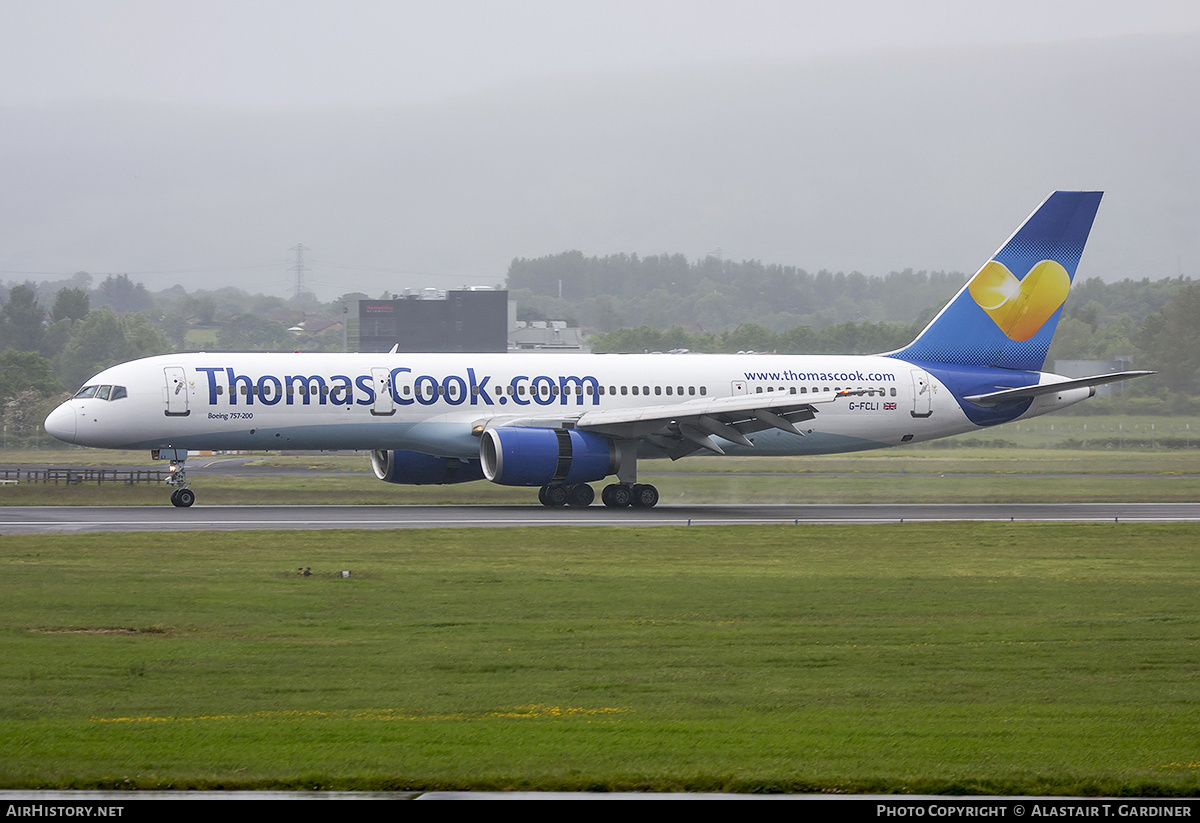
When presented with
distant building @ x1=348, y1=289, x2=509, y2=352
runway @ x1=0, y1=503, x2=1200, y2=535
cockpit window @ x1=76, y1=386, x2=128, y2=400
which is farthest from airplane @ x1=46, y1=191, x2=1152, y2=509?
distant building @ x1=348, y1=289, x2=509, y2=352

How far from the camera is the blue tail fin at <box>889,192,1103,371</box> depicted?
1619 inches

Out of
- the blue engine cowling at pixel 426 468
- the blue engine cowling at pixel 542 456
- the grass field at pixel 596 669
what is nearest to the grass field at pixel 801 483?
the blue engine cowling at pixel 426 468

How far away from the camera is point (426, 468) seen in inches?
1479

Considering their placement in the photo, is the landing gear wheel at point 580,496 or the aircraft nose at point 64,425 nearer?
the aircraft nose at point 64,425

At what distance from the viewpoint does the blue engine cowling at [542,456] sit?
33.6 meters

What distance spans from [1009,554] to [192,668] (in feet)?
58.1

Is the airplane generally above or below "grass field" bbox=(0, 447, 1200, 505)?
above

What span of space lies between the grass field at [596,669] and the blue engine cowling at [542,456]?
321 inches

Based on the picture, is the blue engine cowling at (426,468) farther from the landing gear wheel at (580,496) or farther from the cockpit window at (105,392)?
the cockpit window at (105,392)

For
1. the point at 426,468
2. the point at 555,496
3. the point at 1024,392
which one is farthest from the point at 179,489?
the point at 1024,392

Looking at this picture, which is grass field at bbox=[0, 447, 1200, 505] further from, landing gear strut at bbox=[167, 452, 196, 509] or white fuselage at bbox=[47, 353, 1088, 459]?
white fuselage at bbox=[47, 353, 1088, 459]

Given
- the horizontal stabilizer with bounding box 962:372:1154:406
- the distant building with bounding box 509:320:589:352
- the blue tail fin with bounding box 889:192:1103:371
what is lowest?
the horizontal stabilizer with bounding box 962:372:1154:406

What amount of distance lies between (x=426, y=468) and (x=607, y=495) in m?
5.60
